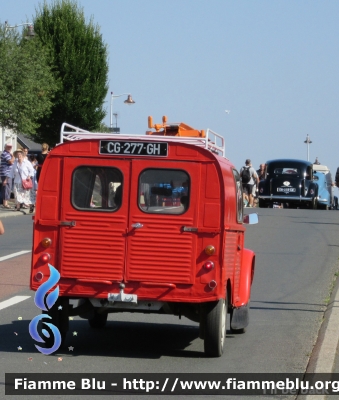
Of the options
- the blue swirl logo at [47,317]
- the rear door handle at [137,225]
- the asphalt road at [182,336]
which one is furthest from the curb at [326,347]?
the blue swirl logo at [47,317]

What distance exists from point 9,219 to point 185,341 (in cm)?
1745

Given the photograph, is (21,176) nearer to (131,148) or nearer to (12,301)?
(12,301)

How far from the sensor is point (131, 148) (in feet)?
28.8

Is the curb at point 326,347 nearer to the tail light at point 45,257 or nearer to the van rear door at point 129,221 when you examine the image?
the van rear door at point 129,221

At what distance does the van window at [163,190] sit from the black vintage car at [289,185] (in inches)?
1262

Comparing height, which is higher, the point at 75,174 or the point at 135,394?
the point at 75,174

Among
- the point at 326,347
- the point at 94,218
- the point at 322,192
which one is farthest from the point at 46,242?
the point at 322,192

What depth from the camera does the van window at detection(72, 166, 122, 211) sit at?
8820 millimetres

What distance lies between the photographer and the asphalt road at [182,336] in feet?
27.5

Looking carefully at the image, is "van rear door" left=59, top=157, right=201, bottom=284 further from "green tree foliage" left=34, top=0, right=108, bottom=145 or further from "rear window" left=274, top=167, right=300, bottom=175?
"green tree foliage" left=34, top=0, right=108, bottom=145

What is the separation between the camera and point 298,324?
36.1 ft

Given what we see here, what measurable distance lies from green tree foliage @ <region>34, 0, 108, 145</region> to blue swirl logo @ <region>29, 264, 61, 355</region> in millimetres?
53122

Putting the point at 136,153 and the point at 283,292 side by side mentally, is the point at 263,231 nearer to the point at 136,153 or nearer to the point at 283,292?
the point at 283,292

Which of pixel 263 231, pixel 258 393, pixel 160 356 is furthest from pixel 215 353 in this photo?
pixel 263 231
